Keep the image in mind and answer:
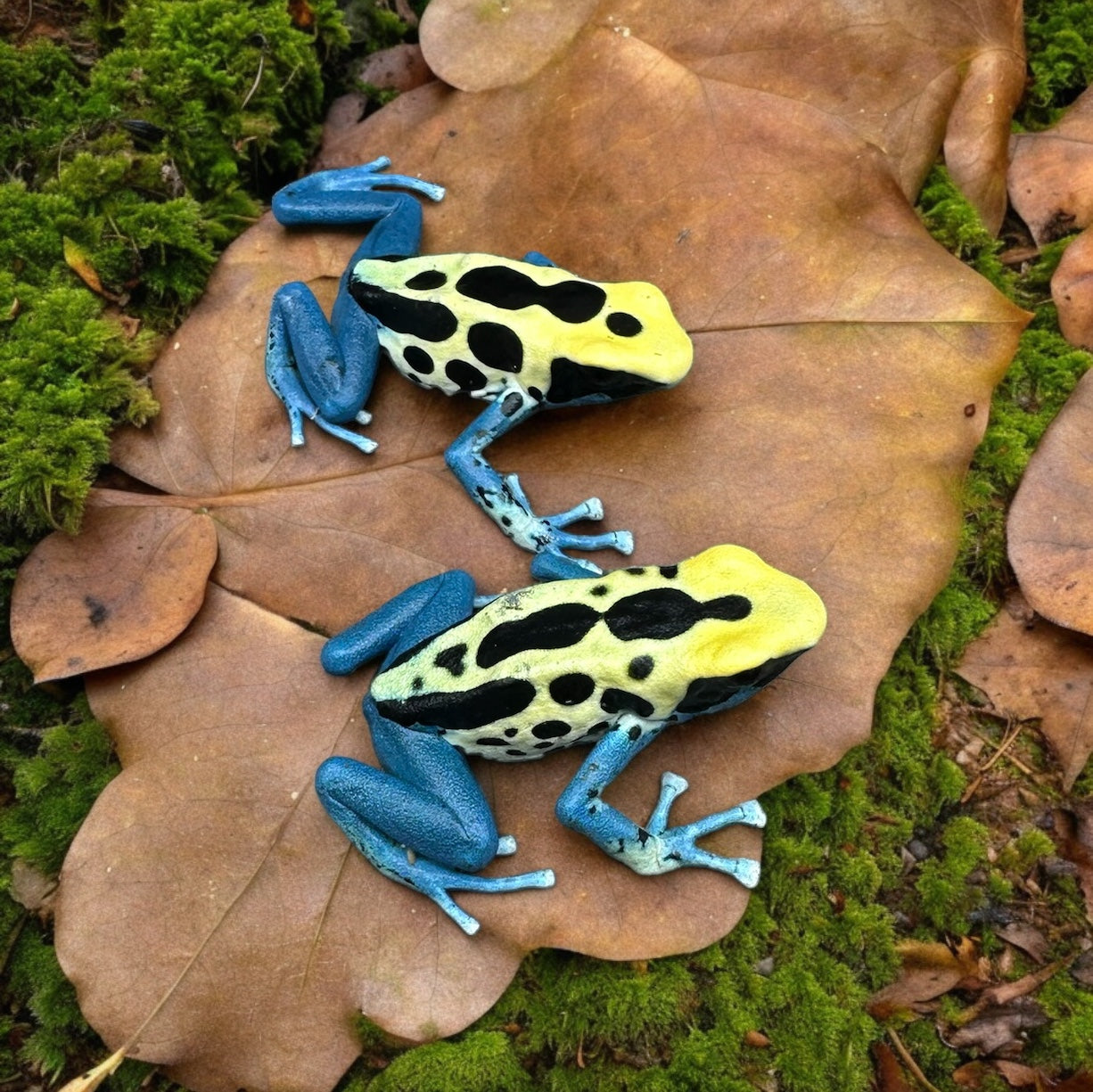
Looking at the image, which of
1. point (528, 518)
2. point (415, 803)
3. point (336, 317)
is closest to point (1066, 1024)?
point (415, 803)

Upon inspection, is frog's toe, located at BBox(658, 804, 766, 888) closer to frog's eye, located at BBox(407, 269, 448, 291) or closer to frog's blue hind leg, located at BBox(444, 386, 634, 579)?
frog's blue hind leg, located at BBox(444, 386, 634, 579)

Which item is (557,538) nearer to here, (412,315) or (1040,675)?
(412,315)

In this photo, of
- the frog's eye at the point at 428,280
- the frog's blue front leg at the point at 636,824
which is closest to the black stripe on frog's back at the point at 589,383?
the frog's eye at the point at 428,280

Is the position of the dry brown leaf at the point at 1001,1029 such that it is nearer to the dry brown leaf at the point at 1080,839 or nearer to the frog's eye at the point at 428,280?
the dry brown leaf at the point at 1080,839

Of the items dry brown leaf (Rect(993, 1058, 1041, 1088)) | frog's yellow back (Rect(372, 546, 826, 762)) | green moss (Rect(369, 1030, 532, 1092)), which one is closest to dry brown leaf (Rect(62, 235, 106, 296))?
frog's yellow back (Rect(372, 546, 826, 762))

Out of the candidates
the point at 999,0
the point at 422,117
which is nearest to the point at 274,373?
the point at 422,117

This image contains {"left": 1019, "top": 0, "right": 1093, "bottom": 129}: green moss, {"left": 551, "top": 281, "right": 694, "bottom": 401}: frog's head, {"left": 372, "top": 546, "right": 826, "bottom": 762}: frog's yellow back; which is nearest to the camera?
{"left": 372, "top": 546, "right": 826, "bottom": 762}: frog's yellow back

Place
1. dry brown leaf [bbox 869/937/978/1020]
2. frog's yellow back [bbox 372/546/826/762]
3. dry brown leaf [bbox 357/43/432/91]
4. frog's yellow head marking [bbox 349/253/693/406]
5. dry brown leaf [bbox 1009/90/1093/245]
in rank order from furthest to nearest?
dry brown leaf [bbox 357/43/432/91] → dry brown leaf [bbox 1009/90/1093/245] → frog's yellow head marking [bbox 349/253/693/406] → frog's yellow back [bbox 372/546/826/762] → dry brown leaf [bbox 869/937/978/1020]
